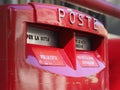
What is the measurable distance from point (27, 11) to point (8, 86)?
445 mm

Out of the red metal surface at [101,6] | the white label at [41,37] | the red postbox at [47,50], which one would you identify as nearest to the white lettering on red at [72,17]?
the red postbox at [47,50]

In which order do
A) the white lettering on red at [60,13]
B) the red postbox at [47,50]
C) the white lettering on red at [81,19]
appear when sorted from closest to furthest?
1. the red postbox at [47,50]
2. the white lettering on red at [60,13]
3. the white lettering on red at [81,19]

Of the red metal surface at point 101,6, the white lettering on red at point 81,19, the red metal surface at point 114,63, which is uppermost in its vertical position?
the red metal surface at point 101,6

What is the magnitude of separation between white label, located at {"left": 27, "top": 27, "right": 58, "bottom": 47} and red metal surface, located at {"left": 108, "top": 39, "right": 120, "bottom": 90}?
1.27 m

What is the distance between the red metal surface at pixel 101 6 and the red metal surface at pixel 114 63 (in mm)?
499

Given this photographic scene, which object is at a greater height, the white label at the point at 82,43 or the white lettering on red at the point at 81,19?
the white lettering on red at the point at 81,19

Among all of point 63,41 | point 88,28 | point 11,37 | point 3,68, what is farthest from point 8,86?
point 88,28

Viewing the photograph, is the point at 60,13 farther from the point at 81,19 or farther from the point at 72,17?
the point at 81,19

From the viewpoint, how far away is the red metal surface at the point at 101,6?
3893mm

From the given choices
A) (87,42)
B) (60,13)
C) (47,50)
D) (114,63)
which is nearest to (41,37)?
(47,50)

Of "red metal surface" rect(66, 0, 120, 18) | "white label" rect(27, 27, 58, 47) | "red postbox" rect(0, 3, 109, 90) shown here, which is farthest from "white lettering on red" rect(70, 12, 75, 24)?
"red metal surface" rect(66, 0, 120, 18)

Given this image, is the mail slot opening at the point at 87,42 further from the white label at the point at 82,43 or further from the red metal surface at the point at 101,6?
the red metal surface at the point at 101,6

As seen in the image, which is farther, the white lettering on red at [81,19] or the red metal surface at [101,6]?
the red metal surface at [101,6]

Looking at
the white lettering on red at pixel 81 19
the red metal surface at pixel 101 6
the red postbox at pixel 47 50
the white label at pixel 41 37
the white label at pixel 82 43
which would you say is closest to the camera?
the red postbox at pixel 47 50
